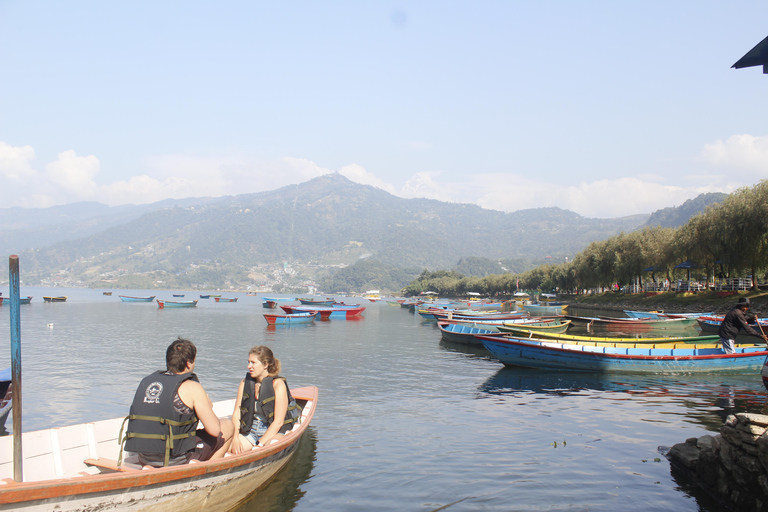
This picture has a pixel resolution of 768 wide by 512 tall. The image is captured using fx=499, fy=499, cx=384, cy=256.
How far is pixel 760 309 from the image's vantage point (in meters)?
48.3

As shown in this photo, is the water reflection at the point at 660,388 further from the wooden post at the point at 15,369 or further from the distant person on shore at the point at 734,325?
the wooden post at the point at 15,369

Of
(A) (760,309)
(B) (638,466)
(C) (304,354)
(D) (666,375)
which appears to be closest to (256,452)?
(B) (638,466)

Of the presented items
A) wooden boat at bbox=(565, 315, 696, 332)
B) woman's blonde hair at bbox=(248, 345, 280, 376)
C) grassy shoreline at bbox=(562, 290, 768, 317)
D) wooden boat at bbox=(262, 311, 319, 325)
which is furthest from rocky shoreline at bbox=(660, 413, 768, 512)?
wooden boat at bbox=(262, 311, 319, 325)

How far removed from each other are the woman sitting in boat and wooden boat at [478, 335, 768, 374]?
16.2 m

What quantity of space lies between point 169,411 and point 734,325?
21442 millimetres

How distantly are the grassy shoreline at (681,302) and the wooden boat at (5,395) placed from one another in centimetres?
5651

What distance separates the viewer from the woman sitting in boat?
8.70 m

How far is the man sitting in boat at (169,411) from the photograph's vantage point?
23.3ft

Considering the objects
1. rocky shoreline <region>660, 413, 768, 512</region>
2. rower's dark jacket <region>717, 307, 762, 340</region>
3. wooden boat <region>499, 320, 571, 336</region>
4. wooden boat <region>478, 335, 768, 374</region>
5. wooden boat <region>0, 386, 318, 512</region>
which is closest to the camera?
wooden boat <region>0, 386, 318, 512</region>

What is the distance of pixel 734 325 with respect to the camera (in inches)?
789

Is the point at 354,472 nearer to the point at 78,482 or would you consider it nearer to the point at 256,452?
the point at 256,452

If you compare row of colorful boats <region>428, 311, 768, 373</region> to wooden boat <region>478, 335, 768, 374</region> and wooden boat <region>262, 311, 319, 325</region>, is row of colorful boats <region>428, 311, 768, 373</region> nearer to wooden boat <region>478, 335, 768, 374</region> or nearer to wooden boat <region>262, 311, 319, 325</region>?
wooden boat <region>478, 335, 768, 374</region>

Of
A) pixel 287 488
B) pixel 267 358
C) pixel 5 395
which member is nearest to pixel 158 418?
pixel 267 358

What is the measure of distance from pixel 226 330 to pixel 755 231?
55287 mm
